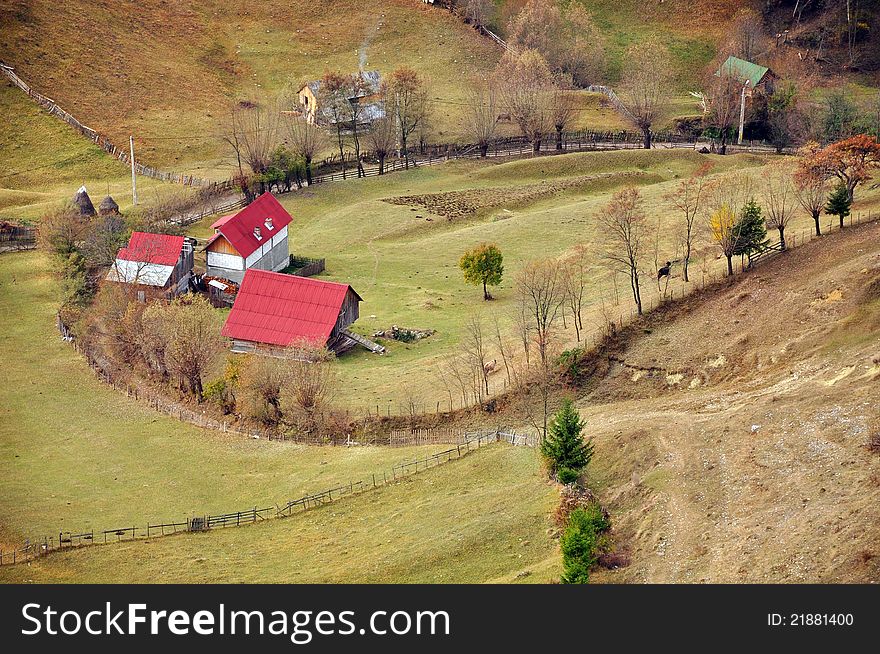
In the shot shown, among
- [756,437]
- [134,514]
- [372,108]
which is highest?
[372,108]

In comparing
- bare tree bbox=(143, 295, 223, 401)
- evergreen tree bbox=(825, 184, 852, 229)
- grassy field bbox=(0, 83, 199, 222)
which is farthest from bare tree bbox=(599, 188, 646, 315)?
grassy field bbox=(0, 83, 199, 222)

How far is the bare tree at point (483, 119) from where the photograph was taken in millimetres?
135500

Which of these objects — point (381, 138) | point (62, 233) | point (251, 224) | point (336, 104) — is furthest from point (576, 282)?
point (336, 104)

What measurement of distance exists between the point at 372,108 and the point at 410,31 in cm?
2903

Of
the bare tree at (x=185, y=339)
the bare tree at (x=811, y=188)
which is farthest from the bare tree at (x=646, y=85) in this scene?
the bare tree at (x=185, y=339)

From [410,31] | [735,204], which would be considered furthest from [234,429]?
[410,31]

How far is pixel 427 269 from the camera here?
340ft

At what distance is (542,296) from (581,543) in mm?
32837

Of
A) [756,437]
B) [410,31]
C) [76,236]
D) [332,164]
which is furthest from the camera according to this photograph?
[410,31]

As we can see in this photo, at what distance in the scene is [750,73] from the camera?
467ft

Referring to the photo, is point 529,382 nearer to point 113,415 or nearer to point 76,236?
point 113,415

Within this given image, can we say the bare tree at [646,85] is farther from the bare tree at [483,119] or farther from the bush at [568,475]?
the bush at [568,475]

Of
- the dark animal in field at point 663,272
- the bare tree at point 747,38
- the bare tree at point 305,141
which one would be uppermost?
the bare tree at point 747,38

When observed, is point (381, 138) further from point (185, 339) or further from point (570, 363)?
point (570, 363)
